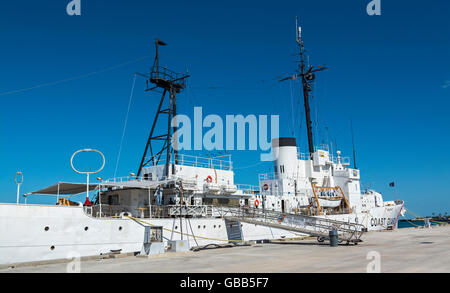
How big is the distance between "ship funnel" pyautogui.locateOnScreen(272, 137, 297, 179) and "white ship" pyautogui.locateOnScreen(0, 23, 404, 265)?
0.11m

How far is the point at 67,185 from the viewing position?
20125 millimetres

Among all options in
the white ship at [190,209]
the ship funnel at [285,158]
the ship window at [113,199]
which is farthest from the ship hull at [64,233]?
the ship funnel at [285,158]

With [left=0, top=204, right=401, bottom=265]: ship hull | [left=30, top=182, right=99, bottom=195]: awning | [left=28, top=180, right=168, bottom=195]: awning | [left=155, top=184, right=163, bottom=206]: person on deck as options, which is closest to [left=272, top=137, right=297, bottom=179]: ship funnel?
[left=0, top=204, right=401, bottom=265]: ship hull

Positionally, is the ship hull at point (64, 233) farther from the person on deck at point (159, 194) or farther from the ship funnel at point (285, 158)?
the ship funnel at point (285, 158)

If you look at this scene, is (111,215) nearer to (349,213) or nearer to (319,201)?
(319,201)

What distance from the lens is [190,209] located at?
2317cm

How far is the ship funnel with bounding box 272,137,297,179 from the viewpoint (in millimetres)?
38031

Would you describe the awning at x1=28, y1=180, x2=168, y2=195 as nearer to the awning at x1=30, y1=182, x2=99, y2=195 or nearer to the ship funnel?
the awning at x1=30, y1=182, x2=99, y2=195

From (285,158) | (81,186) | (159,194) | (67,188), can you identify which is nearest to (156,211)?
(159,194)

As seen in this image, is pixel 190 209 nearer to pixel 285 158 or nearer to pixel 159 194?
pixel 159 194

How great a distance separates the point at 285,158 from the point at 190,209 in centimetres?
1766

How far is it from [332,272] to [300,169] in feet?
91.5
